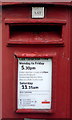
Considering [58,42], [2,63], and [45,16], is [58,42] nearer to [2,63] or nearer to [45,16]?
A: [45,16]

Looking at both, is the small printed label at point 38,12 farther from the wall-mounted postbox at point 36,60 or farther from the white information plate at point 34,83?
the white information plate at point 34,83

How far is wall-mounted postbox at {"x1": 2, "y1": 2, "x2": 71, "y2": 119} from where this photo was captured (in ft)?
6.18

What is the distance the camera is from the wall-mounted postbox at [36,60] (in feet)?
6.18

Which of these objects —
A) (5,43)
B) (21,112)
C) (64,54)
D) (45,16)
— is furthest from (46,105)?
(45,16)

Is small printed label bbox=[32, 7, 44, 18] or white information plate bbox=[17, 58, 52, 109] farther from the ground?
small printed label bbox=[32, 7, 44, 18]

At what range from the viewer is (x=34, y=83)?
1.94 meters

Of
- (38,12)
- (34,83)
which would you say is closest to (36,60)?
(34,83)

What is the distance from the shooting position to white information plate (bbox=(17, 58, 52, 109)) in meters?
1.93

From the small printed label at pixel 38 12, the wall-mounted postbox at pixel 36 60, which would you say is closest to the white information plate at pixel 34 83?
the wall-mounted postbox at pixel 36 60

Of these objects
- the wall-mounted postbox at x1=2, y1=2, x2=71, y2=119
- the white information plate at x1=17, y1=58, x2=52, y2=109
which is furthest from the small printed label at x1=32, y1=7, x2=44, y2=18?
the white information plate at x1=17, y1=58, x2=52, y2=109

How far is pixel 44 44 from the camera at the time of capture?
190 cm

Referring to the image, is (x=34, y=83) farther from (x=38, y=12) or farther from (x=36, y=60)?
(x=38, y=12)

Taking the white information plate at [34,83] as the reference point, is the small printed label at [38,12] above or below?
above

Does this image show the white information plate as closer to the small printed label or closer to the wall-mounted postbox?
the wall-mounted postbox
